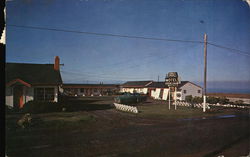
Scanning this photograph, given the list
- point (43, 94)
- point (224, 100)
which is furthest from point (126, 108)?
point (224, 100)

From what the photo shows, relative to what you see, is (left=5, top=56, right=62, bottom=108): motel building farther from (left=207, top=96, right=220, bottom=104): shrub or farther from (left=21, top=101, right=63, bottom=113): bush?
(left=207, top=96, right=220, bottom=104): shrub

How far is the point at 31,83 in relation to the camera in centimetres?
467

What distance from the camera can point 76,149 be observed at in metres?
5.06

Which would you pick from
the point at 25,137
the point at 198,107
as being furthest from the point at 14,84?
the point at 198,107

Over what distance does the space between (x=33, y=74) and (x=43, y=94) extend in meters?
0.64

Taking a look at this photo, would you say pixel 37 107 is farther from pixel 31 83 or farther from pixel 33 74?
pixel 33 74

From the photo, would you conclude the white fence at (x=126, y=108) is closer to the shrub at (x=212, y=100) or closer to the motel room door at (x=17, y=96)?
the motel room door at (x=17, y=96)

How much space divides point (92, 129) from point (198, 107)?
11.3 metres

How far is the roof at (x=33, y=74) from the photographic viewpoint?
13.2 feet

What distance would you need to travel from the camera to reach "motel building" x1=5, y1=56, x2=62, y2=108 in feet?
13.1

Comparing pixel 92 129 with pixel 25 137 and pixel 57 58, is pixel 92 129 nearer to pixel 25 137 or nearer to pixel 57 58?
pixel 25 137

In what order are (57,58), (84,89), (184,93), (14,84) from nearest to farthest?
(14,84) → (57,58) → (84,89) → (184,93)

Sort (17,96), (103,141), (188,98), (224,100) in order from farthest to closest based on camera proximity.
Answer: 1. (188,98)
2. (224,100)
3. (103,141)
4. (17,96)

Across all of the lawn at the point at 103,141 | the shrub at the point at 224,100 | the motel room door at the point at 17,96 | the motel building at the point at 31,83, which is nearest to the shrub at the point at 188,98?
the shrub at the point at 224,100
